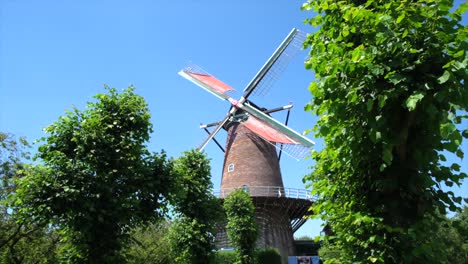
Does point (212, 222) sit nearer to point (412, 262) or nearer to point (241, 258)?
point (241, 258)

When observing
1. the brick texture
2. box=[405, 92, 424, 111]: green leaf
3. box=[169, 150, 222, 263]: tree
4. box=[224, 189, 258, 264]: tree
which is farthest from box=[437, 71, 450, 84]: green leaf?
the brick texture

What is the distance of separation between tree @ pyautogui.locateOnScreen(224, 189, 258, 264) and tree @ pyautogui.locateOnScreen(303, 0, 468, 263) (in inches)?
680

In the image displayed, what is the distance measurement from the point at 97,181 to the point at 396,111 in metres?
7.12

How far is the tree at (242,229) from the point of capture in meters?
21.5

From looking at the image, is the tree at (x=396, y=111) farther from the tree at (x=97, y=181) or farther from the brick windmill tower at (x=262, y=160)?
the brick windmill tower at (x=262, y=160)

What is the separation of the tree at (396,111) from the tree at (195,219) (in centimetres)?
1160

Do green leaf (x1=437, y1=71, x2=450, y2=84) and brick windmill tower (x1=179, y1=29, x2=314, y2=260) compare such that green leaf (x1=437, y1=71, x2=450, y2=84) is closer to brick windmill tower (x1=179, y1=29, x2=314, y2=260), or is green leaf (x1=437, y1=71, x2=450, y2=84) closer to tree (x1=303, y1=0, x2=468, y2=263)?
tree (x1=303, y1=0, x2=468, y2=263)

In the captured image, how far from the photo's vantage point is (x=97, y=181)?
908cm

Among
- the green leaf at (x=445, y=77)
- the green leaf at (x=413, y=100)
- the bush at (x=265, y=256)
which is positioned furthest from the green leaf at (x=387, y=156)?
the bush at (x=265, y=256)

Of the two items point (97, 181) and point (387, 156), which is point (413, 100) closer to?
point (387, 156)

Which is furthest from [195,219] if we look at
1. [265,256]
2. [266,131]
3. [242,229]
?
[266,131]

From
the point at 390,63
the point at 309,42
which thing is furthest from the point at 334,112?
the point at 309,42

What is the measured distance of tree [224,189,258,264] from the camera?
70.6 ft

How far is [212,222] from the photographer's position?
1697cm
